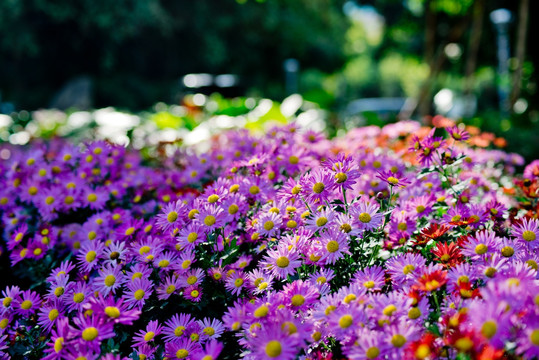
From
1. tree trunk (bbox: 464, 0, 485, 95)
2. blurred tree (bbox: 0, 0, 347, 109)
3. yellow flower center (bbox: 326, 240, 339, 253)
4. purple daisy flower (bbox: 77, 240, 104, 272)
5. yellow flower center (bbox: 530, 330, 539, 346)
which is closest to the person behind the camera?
yellow flower center (bbox: 530, 330, 539, 346)

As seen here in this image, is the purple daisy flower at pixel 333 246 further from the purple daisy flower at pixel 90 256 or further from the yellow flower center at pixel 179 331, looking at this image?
the purple daisy flower at pixel 90 256

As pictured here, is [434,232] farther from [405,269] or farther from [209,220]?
[209,220]

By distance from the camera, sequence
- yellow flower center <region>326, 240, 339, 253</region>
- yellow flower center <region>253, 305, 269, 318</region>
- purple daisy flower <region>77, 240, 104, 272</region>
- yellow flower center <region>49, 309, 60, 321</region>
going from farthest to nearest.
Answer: purple daisy flower <region>77, 240, 104, 272</region>
yellow flower center <region>49, 309, 60, 321</region>
yellow flower center <region>326, 240, 339, 253</region>
yellow flower center <region>253, 305, 269, 318</region>

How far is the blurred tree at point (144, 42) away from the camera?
1723cm

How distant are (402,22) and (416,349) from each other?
1371 cm

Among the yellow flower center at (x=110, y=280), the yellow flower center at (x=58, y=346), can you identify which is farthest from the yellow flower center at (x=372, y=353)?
the yellow flower center at (x=110, y=280)

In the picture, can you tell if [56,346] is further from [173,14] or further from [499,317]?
[173,14]

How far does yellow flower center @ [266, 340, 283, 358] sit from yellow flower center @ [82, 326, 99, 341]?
0.49m

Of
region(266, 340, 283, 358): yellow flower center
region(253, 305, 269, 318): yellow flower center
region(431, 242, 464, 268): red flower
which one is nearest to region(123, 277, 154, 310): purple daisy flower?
region(253, 305, 269, 318): yellow flower center

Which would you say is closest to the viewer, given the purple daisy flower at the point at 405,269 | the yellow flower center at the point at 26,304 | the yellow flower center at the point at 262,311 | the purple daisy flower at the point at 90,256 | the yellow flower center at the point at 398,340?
the yellow flower center at the point at 398,340

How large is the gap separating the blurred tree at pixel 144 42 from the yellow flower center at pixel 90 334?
15.8 meters

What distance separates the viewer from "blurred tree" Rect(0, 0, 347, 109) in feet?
56.5

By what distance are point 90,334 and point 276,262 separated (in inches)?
22.7

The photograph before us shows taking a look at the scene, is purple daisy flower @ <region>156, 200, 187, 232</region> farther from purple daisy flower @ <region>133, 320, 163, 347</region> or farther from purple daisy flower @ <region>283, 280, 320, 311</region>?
purple daisy flower @ <region>283, 280, 320, 311</region>
